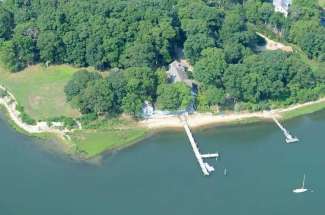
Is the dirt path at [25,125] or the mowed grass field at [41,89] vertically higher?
the mowed grass field at [41,89]

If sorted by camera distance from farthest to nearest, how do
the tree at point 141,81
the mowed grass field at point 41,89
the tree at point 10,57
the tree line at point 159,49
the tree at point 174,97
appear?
the tree at point 10,57
the mowed grass field at point 41,89
the tree line at point 159,49
the tree at point 141,81
the tree at point 174,97

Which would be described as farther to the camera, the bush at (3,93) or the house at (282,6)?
the house at (282,6)

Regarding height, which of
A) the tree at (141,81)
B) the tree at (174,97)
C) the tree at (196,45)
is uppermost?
the tree at (196,45)

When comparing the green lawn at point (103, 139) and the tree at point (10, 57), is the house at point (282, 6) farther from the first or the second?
the tree at point (10, 57)

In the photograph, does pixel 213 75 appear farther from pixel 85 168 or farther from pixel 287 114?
pixel 85 168

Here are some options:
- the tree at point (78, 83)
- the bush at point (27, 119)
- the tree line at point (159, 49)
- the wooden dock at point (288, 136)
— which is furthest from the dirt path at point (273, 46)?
the bush at point (27, 119)

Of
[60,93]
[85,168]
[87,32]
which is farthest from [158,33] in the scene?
[85,168]

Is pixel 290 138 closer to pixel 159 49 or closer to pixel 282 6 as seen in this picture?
pixel 159 49
